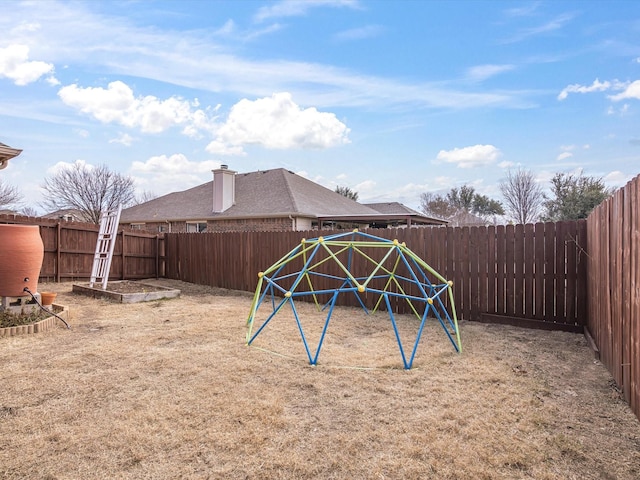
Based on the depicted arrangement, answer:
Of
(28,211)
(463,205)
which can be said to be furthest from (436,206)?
(28,211)

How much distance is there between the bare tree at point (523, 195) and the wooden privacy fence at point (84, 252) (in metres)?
26.0

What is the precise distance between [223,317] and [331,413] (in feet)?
13.4

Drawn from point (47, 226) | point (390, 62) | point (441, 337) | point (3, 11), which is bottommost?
point (441, 337)

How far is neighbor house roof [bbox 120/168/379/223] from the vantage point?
1856 cm

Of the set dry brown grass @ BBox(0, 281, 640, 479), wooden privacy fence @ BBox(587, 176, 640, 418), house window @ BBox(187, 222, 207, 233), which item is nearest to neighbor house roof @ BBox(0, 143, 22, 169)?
dry brown grass @ BBox(0, 281, 640, 479)

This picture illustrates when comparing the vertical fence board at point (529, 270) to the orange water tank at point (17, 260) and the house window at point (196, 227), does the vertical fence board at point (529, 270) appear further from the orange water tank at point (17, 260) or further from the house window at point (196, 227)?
the house window at point (196, 227)

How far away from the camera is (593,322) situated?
468 cm

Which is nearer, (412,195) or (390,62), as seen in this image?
(390,62)

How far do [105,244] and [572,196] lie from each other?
25.2 meters

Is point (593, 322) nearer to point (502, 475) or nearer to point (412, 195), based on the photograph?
point (502, 475)

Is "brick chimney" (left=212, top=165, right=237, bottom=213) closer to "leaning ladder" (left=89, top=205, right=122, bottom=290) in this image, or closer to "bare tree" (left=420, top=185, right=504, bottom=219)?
"leaning ladder" (left=89, top=205, right=122, bottom=290)

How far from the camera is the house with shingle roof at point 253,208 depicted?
18.2 m

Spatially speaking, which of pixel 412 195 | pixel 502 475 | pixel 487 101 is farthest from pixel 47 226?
pixel 412 195

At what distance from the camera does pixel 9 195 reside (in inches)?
1077
